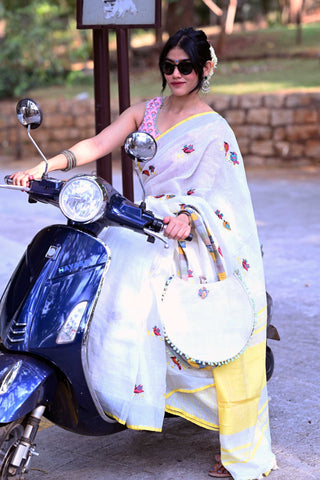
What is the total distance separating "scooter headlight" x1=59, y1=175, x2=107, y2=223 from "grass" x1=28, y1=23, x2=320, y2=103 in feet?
35.0

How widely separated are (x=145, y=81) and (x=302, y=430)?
13.0 meters

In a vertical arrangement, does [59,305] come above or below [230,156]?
below

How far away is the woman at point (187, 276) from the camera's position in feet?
9.26

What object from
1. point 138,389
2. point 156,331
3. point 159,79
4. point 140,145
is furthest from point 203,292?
point 159,79

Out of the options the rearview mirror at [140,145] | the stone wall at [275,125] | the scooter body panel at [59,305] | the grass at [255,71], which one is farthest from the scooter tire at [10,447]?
the grass at [255,71]

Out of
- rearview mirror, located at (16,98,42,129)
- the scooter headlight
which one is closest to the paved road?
the scooter headlight

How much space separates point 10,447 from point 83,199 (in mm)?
814

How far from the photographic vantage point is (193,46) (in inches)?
116

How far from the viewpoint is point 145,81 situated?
623 inches

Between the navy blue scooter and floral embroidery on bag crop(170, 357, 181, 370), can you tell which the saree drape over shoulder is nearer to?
floral embroidery on bag crop(170, 357, 181, 370)

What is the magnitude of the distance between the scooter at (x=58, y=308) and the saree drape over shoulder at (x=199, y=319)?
0.13 metres

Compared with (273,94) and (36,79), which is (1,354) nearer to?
(273,94)

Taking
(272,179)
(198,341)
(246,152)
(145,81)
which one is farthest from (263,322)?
(145,81)

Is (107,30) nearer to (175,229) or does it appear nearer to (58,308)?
(175,229)
